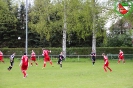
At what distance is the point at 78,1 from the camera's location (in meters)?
49.6

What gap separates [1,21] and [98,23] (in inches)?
747

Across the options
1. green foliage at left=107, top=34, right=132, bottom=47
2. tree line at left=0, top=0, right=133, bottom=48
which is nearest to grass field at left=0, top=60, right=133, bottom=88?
tree line at left=0, top=0, right=133, bottom=48

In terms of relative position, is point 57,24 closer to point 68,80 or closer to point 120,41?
point 120,41

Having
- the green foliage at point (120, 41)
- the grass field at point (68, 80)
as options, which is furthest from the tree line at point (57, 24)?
the grass field at point (68, 80)

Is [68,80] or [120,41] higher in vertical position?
[120,41]

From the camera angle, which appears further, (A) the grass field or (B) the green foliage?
(B) the green foliage

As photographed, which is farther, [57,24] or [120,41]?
[120,41]

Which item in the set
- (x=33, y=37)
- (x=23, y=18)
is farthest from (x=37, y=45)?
(x=23, y=18)

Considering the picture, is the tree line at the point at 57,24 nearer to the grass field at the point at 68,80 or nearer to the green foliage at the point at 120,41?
the green foliage at the point at 120,41

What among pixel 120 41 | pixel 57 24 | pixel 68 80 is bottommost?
pixel 68 80

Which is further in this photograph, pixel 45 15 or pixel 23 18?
pixel 23 18

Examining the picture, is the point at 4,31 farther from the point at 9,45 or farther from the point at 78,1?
the point at 78,1

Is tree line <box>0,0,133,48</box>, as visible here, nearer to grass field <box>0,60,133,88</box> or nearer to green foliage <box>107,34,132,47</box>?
green foliage <box>107,34,132,47</box>

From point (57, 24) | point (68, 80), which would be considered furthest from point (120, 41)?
point (68, 80)
